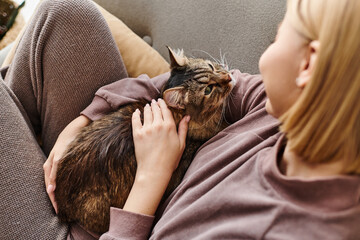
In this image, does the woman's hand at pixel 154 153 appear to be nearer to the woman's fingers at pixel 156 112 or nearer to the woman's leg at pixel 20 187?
the woman's fingers at pixel 156 112

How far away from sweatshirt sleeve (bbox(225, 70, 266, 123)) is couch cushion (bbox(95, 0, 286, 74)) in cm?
19

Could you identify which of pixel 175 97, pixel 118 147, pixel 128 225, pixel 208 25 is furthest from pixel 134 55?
pixel 128 225

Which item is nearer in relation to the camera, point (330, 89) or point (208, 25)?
point (330, 89)

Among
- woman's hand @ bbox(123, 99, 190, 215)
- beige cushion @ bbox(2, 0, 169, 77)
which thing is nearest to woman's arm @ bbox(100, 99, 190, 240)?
woman's hand @ bbox(123, 99, 190, 215)

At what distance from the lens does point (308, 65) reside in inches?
23.6

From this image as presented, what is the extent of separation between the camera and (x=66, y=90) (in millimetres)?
1177

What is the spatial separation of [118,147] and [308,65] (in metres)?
0.72

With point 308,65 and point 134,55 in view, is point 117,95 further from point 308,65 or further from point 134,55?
point 308,65

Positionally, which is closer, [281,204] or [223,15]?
[281,204]

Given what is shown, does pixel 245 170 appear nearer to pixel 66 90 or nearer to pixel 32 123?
pixel 66 90

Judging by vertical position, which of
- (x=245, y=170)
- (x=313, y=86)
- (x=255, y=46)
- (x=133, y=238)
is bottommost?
(x=133, y=238)

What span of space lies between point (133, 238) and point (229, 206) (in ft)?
1.13

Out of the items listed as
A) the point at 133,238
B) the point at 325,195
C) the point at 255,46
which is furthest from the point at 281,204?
the point at 255,46

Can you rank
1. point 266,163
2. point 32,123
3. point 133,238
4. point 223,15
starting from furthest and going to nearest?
point 223,15, point 32,123, point 133,238, point 266,163
